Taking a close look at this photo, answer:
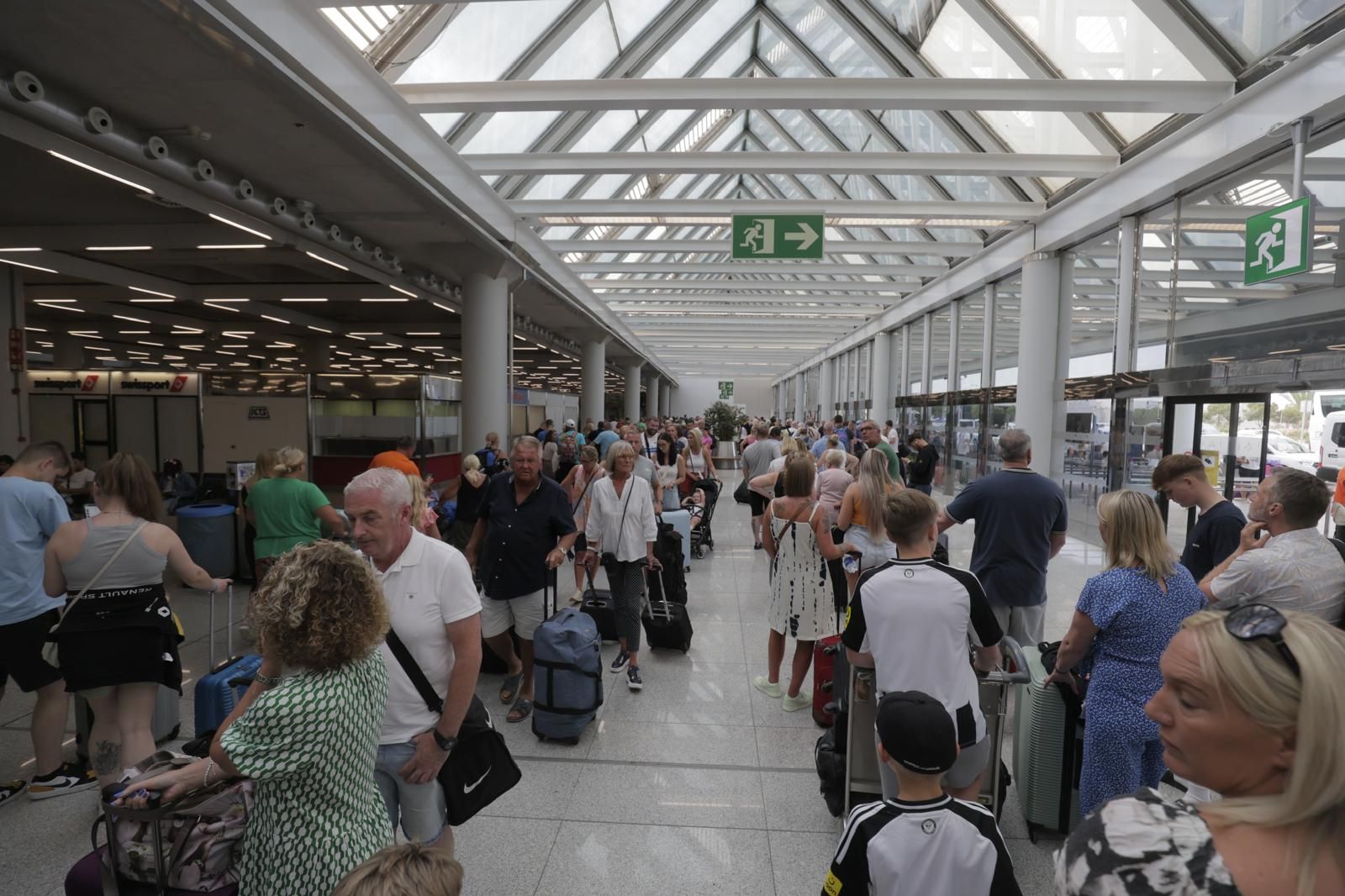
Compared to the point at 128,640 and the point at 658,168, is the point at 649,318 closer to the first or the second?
the point at 658,168

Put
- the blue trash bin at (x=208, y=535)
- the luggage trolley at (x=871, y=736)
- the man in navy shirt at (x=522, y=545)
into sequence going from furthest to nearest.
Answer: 1. the blue trash bin at (x=208, y=535)
2. the man in navy shirt at (x=522, y=545)
3. the luggage trolley at (x=871, y=736)

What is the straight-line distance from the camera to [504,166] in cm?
909

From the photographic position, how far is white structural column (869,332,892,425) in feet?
72.1

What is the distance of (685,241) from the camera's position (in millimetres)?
13547

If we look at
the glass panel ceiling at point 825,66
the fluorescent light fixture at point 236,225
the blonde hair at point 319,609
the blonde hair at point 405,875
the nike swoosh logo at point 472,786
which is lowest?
the nike swoosh logo at point 472,786

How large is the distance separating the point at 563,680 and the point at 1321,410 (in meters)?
7.07

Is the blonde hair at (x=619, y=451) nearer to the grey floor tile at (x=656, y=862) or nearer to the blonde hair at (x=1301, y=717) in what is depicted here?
the grey floor tile at (x=656, y=862)

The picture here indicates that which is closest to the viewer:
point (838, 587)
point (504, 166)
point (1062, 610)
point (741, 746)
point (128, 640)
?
point (128, 640)

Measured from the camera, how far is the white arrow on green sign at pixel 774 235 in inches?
383

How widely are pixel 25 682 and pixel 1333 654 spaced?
5.09 meters

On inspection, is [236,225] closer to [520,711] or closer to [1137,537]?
[520,711]

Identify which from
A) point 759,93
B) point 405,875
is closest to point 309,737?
point 405,875

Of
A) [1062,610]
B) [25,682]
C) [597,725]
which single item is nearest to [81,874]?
[25,682]

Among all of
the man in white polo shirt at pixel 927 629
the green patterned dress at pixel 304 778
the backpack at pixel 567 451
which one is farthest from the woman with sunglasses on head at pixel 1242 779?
the backpack at pixel 567 451
